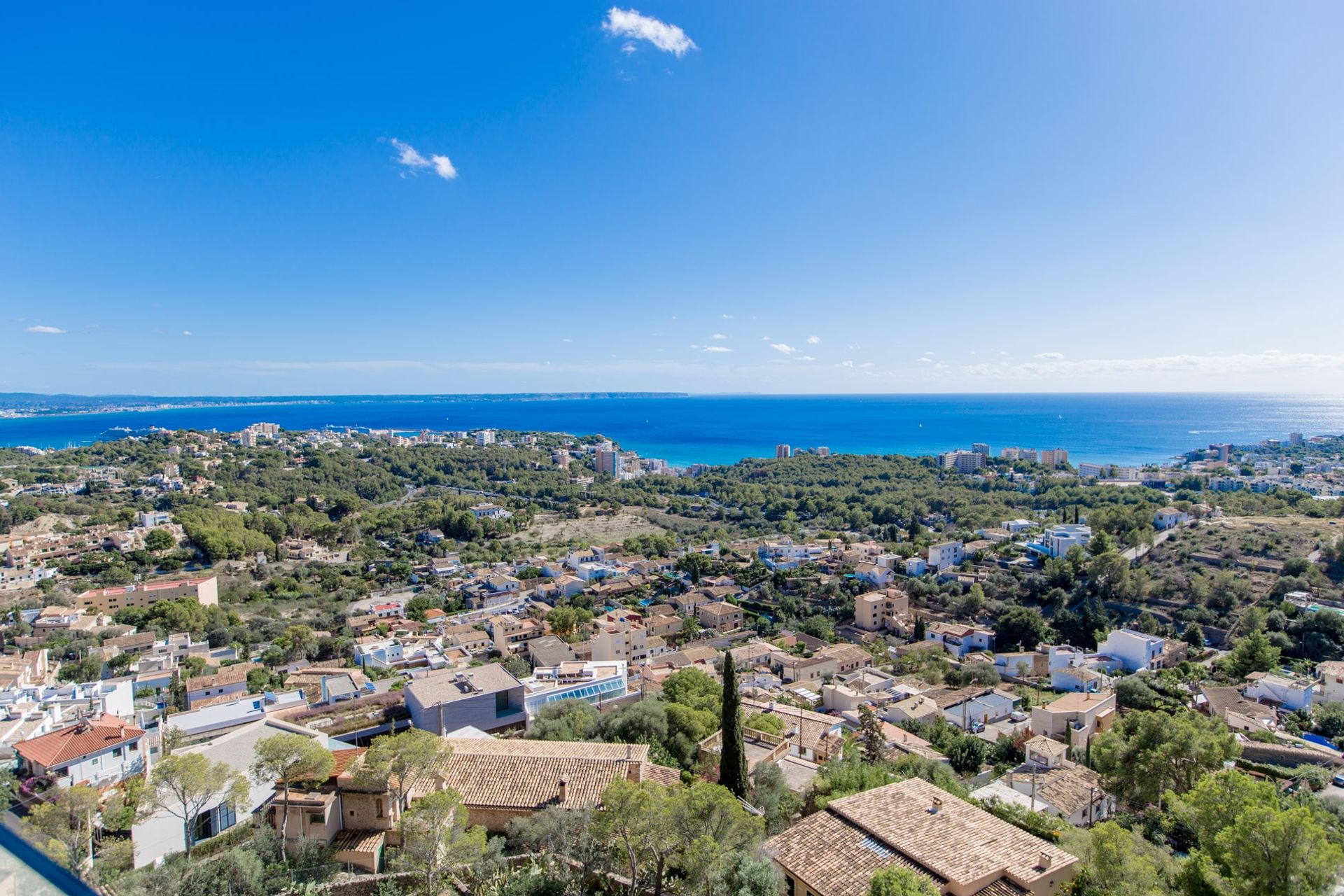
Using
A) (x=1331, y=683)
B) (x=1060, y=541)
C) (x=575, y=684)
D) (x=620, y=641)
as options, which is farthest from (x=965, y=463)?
(x=575, y=684)

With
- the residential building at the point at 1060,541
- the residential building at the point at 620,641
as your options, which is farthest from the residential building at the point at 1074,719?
the residential building at the point at 1060,541

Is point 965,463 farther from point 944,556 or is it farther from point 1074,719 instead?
point 1074,719

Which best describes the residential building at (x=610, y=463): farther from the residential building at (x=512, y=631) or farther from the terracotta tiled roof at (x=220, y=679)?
the terracotta tiled roof at (x=220, y=679)

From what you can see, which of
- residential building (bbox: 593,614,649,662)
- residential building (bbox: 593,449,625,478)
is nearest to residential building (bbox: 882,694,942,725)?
residential building (bbox: 593,614,649,662)

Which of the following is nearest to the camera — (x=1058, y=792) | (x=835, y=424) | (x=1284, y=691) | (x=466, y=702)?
(x=1058, y=792)

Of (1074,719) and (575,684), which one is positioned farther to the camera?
(1074,719)

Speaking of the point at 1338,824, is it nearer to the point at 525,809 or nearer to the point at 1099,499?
the point at 525,809

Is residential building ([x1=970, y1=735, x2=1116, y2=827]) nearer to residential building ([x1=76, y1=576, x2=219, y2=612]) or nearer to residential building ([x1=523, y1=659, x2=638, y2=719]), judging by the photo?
residential building ([x1=523, y1=659, x2=638, y2=719])
